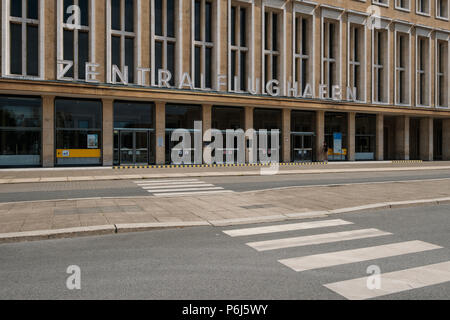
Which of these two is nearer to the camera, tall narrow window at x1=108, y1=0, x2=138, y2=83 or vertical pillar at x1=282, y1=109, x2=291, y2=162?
tall narrow window at x1=108, y1=0, x2=138, y2=83

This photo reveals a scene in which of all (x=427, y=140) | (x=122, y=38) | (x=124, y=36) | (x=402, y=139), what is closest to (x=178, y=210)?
(x=122, y=38)

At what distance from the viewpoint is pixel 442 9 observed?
41.3 m

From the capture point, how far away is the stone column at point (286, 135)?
32.2m

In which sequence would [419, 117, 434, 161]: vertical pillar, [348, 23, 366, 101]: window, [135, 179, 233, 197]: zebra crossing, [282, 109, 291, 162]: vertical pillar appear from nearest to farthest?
[135, 179, 233, 197]: zebra crossing
[282, 109, 291, 162]: vertical pillar
[348, 23, 366, 101]: window
[419, 117, 434, 161]: vertical pillar

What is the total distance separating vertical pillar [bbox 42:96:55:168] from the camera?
24.7 metres

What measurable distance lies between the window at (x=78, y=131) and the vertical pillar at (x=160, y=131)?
13.3 feet

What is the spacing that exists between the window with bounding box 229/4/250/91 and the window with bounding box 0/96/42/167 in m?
14.6

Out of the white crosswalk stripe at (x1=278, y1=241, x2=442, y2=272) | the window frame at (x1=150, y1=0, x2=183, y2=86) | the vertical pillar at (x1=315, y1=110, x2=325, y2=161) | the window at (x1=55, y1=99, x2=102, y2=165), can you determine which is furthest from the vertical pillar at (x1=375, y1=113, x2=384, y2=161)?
the white crosswalk stripe at (x1=278, y1=241, x2=442, y2=272)

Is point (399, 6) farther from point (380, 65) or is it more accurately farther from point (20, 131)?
point (20, 131)

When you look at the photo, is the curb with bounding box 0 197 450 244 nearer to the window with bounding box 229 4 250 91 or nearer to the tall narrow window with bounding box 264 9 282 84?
the window with bounding box 229 4 250 91

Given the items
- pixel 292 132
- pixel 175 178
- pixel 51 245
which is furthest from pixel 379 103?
pixel 51 245

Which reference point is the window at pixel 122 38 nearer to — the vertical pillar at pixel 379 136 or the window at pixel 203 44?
the window at pixel 203 44

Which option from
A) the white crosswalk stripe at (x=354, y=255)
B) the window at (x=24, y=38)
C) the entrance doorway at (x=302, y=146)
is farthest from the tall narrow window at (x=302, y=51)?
the white crosswalk stripe at (x=354, y=255)
